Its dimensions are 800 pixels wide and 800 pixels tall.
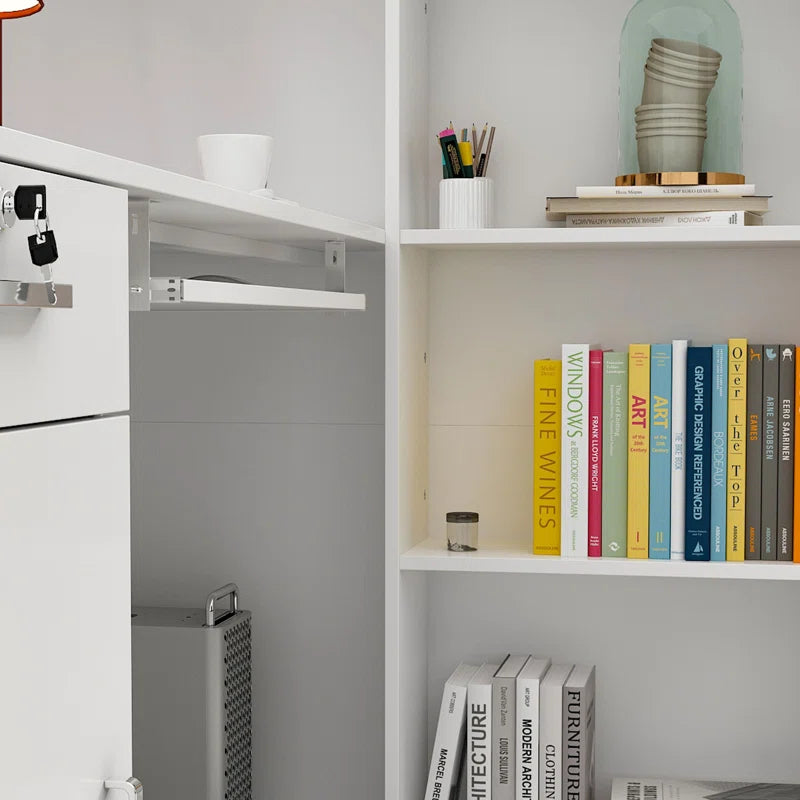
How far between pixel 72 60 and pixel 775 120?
0.98m

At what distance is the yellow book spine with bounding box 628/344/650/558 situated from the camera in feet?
4.50

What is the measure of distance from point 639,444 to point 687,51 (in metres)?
0.49

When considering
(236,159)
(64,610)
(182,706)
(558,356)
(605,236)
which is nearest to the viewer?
(64,610)

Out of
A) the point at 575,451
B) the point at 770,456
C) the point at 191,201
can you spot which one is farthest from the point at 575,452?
the point at 191,201

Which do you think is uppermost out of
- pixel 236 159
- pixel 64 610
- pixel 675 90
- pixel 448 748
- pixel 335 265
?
pixel 675 90

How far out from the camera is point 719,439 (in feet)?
4.47

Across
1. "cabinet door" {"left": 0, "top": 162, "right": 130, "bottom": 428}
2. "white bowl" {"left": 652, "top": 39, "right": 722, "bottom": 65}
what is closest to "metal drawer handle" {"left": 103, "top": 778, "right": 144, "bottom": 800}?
"cabinet door" {"left": 0, "top": 162, "right": 130, "bottom": 428}

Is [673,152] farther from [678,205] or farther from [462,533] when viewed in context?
[462,533]

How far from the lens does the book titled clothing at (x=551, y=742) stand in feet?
4.66

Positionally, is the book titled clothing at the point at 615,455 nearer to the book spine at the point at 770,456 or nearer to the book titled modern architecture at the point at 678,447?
the book titled modern architecture at the point at 678,447

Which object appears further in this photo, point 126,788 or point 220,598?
point 220,598

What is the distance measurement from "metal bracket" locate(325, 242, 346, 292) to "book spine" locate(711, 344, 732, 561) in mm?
445

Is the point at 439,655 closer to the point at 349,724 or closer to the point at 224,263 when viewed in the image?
the point at 349,724

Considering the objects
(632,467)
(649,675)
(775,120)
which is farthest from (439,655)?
(775,120)
